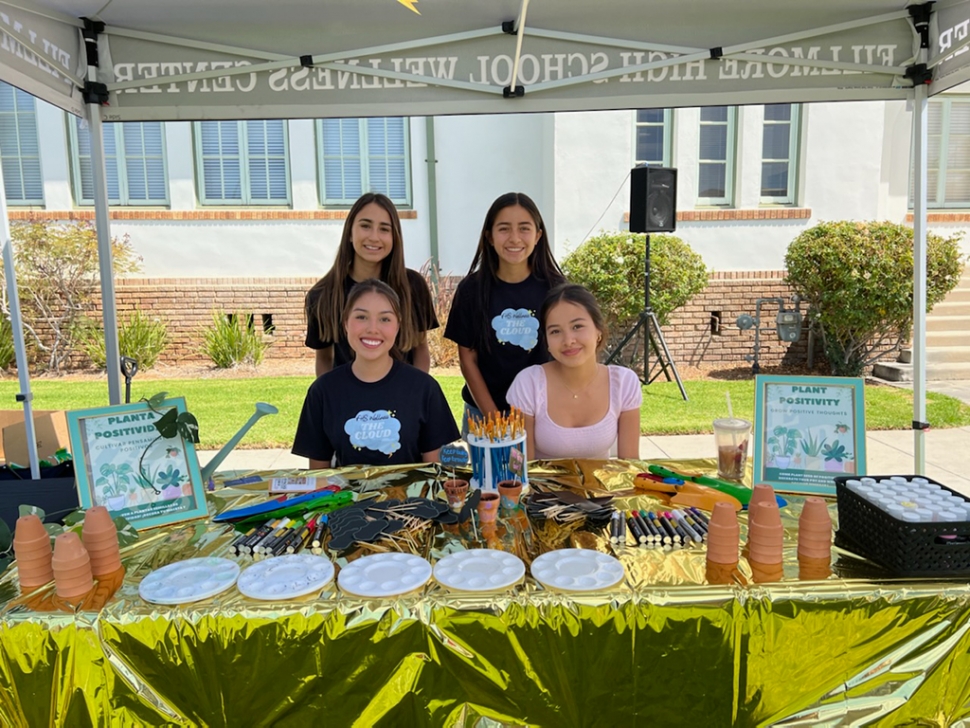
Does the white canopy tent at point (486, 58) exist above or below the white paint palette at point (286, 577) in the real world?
above

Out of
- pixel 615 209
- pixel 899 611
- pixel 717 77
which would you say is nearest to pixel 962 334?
pixel 615 209

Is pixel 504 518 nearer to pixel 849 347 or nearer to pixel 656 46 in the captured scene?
pixel 656 46

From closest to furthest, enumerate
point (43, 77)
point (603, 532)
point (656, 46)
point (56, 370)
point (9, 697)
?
point (9, 697)
point (603, 532)
point (43, 77)
point (656, 46)
point (56, 370)

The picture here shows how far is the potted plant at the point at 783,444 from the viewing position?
184 centimetres

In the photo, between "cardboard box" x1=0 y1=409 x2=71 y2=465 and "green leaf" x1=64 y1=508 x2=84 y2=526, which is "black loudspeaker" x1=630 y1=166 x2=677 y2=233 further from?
"green leaf" x1=64 y1=508 x2=84 y2=526

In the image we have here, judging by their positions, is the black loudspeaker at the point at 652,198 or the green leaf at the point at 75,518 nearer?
the green leaf at the point at 75,518

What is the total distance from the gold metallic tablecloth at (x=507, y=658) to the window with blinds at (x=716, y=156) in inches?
309

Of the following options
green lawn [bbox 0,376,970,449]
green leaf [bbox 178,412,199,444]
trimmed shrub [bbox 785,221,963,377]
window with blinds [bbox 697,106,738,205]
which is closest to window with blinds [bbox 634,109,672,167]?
window with blinds [bbox 697,106,738,205]

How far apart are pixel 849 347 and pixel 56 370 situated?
A: 384 inches

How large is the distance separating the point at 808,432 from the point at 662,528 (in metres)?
0.59

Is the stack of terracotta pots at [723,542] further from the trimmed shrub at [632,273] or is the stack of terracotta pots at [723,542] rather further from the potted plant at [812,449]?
the trimmed shrub at [632,273]

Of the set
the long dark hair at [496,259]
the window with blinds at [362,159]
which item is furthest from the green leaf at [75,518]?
the window with blinds at [362,159]

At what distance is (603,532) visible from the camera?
62.2 inches

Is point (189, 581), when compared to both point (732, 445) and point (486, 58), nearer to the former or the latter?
point (732, 445)
